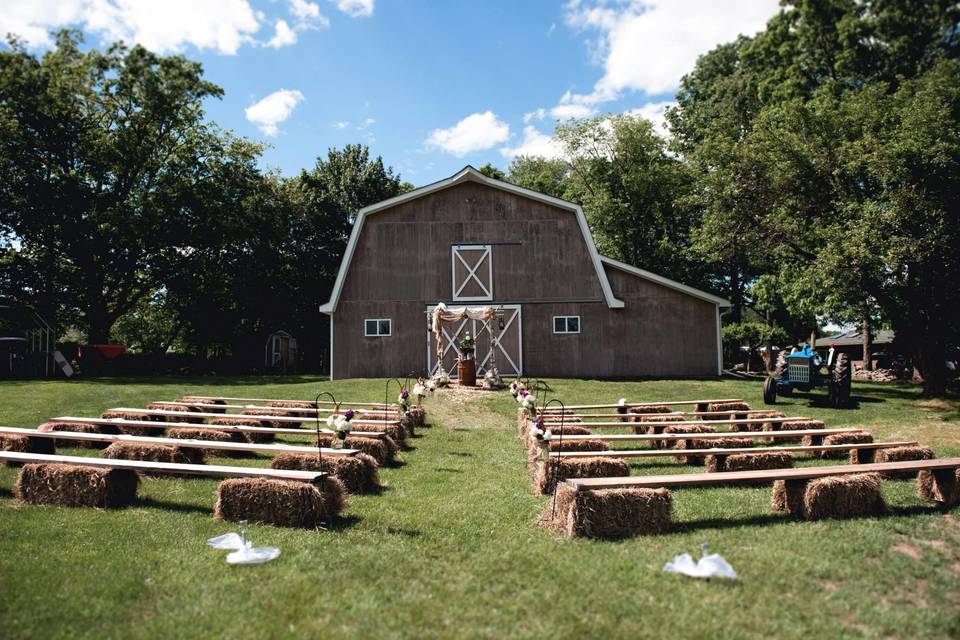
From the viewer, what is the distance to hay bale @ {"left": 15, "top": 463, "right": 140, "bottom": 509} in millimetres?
6254

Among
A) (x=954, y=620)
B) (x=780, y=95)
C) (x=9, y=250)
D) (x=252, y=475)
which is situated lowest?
(x=954, y=620)

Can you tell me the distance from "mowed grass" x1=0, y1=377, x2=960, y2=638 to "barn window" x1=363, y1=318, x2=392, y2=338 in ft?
47.7

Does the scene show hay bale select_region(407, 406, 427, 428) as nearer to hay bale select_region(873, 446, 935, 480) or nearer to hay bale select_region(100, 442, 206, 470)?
hay bale select_region(100, 442, 206, 470)

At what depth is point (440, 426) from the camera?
42.3 feet

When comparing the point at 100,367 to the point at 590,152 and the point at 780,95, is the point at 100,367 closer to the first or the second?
the point at 590,152

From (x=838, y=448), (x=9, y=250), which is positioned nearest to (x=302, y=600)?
(x=838, y=448)

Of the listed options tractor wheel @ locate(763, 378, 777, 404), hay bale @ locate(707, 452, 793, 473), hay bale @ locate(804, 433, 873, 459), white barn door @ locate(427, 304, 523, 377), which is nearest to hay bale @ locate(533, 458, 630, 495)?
hay bale @ locate(707, 452, 793, 473)

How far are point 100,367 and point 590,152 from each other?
1142 inches

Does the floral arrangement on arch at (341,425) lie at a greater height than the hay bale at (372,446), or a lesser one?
greater

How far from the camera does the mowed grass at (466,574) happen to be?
12.4 ft

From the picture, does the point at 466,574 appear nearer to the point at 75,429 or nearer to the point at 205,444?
the point at 205,444

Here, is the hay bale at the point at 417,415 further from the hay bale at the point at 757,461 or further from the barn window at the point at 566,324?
the barn window at the point at 566,324

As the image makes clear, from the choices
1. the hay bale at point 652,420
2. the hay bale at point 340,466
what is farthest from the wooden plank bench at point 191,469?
the hay bale at point 652,420

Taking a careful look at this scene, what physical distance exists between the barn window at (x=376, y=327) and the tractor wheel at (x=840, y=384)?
13748 mm
